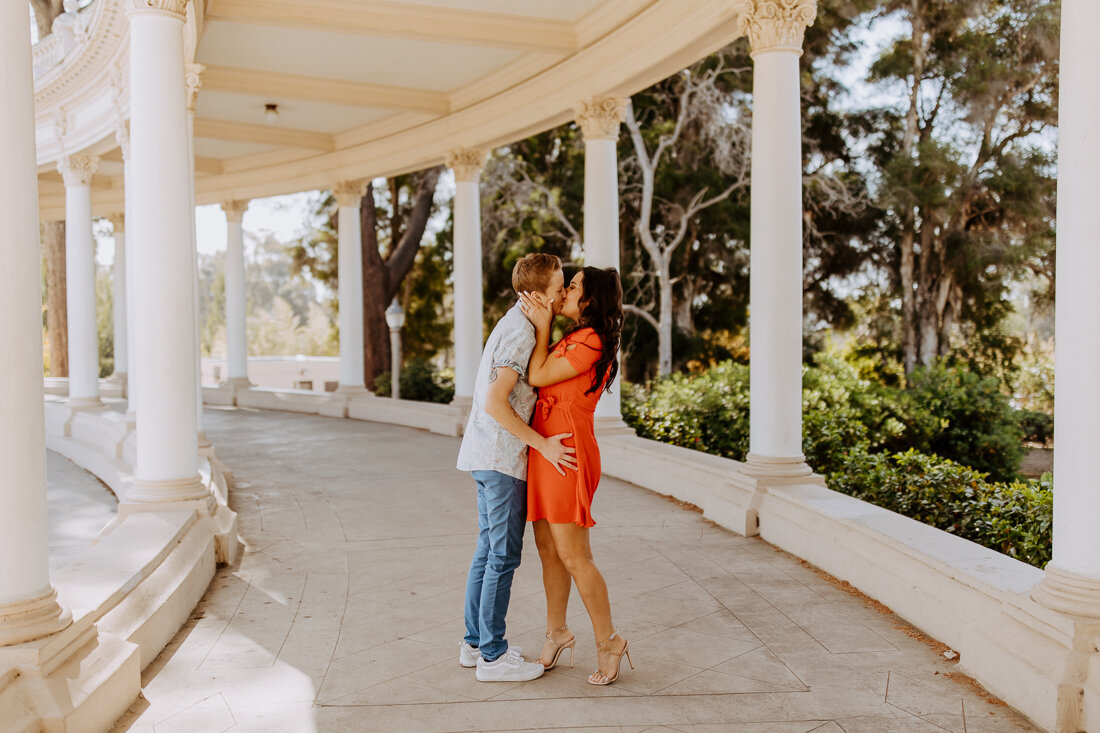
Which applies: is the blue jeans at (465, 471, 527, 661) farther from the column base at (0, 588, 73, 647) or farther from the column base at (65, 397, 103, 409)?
the column base at (65, 397, 103, 409)

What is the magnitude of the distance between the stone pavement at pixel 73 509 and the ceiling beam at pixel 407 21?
25.6ft

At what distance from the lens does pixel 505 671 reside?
676cm

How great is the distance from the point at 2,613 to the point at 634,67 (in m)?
12.8

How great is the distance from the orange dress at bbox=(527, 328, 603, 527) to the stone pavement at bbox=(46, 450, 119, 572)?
7.41 m

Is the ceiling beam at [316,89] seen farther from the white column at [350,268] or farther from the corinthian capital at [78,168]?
the white column at [350,268]

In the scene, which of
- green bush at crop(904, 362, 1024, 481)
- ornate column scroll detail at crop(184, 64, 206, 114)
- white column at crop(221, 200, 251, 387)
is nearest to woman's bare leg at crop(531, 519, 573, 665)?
ornate column scroll detail at crop(184, 64, 206, 114)

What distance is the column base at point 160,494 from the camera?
9.96 metres

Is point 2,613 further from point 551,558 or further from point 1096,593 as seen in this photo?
point 1096,593

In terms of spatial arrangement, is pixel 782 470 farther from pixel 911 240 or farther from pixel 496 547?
pixel 911 240

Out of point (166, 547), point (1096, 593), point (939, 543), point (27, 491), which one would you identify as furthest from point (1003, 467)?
point (27, 491)

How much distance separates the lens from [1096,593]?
20.0 ft

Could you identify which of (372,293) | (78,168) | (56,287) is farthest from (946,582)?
(56,287)

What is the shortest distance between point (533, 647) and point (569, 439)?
2031 millimetres

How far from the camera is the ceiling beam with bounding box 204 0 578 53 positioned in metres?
14.6
